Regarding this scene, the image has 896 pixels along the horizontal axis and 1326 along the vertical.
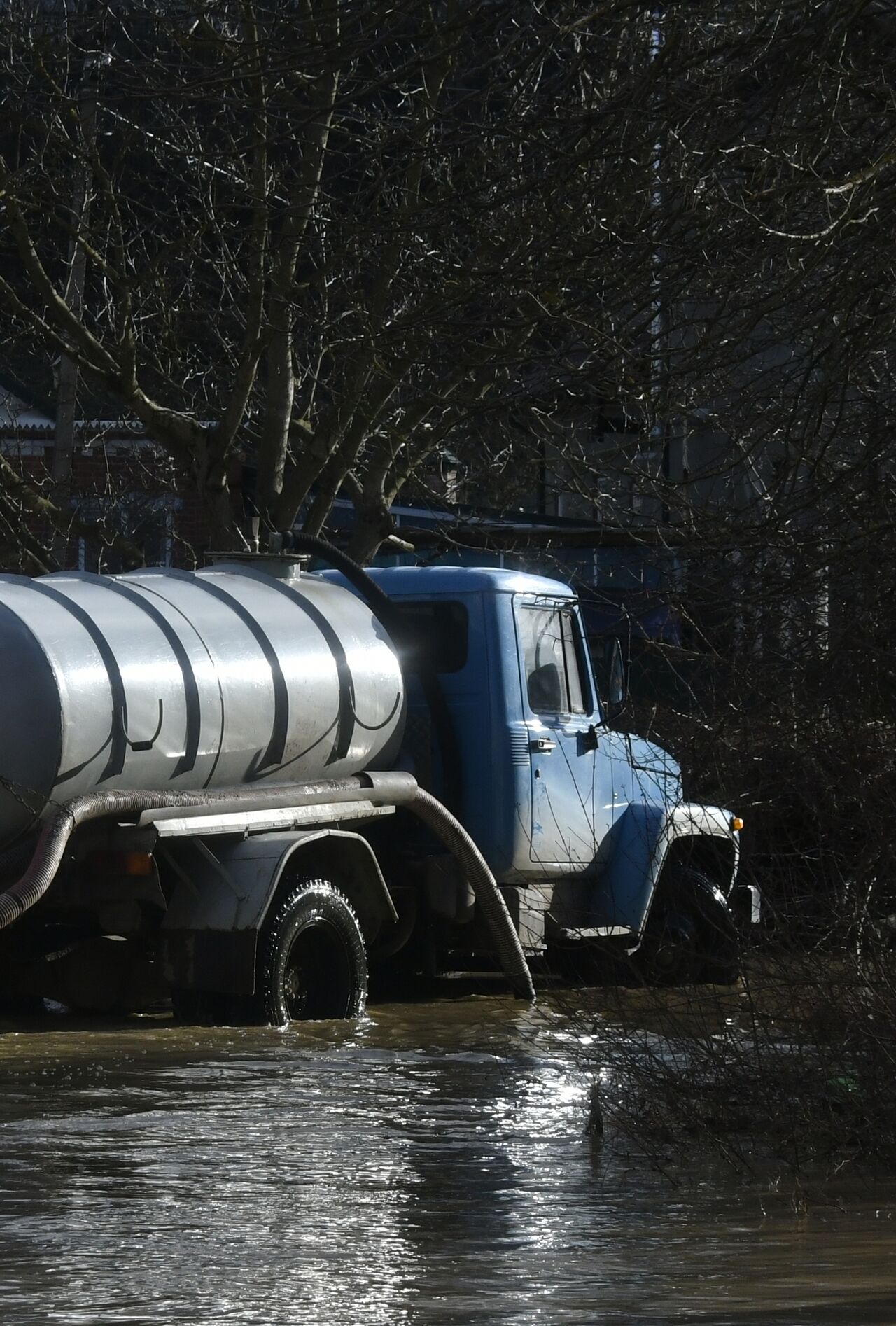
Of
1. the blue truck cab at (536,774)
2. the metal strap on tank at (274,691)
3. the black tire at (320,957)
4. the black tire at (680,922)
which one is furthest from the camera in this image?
the blue truck cab at (536,774)

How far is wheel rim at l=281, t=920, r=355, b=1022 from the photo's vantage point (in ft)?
38.6

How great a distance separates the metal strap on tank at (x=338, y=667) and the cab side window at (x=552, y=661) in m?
1.50

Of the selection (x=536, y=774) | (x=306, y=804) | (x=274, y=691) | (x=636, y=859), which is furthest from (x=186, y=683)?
(x=636, y=859)

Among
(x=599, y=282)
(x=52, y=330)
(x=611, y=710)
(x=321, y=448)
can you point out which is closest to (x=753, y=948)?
(x=599, y=282)

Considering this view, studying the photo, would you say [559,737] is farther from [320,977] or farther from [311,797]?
[320,977]

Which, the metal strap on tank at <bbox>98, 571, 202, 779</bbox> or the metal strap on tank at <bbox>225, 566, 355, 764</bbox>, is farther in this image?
the metal strap on tank at <bbox>225, 566, 355, 764</bbox>

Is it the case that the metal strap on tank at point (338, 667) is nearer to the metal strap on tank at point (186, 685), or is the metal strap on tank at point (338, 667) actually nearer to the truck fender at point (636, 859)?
the metal strap on tank at point (186, 685)

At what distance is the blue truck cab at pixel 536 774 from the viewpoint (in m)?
13.0

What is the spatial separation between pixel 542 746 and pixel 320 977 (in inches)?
87.9

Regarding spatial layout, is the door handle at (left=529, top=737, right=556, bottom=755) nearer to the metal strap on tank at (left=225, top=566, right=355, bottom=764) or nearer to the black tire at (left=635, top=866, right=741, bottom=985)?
the black tire at (left=635, top=866, right=741, bottom=985)

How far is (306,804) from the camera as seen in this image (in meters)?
11.7

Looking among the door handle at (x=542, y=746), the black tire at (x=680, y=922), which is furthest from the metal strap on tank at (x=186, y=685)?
the black tire at (x=680, y=922)

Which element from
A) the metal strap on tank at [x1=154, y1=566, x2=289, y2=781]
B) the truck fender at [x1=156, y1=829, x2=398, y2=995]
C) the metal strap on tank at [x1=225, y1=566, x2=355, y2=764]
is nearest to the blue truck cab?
the metal strap on tank at [x1=225, y1=566, x2=355, y2=764]

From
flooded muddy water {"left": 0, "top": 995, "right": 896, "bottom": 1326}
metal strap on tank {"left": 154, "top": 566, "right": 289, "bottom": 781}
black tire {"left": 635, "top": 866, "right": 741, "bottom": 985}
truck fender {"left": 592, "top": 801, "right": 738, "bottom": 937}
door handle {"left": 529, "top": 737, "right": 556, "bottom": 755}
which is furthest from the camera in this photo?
truck fender {"left": 592, "top": 801, "right": 738, "bottom": 937}
